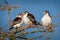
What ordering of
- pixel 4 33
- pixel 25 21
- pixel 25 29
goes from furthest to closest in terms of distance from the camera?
pixel 25 21
pixel 25 29
pixel 4 33

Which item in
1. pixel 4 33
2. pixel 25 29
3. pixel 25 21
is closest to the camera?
pixel 4 33

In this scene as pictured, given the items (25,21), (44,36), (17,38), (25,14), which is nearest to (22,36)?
(17,38)

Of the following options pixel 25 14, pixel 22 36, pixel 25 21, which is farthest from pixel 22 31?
pixel 25 14

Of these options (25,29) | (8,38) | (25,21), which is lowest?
(8,38)

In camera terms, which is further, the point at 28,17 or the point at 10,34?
the point at 28,17

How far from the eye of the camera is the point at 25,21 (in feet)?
6.93

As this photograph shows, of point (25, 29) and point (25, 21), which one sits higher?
point (25, 21)

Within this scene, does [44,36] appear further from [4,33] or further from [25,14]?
[25,14]

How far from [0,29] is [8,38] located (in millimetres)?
81

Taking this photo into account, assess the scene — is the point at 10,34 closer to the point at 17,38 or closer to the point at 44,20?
the point at 17,38

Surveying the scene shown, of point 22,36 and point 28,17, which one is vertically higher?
point 28,17

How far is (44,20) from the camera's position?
2117 millimetres

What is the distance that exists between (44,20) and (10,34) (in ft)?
2.67

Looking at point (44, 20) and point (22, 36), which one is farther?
point (44, 20)
